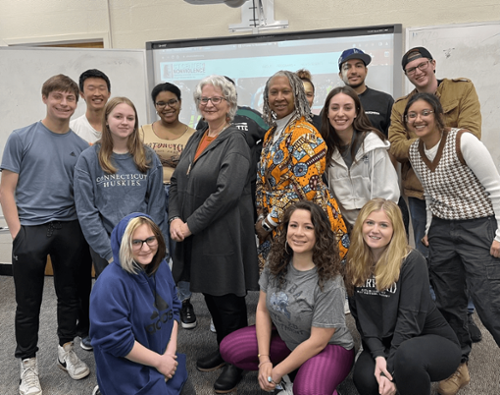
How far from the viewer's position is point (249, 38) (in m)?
3.74

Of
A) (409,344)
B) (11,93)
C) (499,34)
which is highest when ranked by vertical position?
(499,34)

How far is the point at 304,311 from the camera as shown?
178 cm

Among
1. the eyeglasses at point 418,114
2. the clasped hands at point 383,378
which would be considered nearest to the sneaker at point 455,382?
the clasped hands at point 383,378

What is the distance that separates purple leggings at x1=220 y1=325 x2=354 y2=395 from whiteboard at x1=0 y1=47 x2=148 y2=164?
2656 millimetres

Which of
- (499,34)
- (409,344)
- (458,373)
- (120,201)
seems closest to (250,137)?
(120,201)

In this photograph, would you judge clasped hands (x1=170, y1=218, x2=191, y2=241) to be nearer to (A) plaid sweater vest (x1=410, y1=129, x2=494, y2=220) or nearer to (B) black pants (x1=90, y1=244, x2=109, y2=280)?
(B) black pants (x1=90, y1=244, x2=109, y2=280)

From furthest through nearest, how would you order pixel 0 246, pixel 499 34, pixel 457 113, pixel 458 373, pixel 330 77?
pixel 0 246 < pixel 330 77 < pixel 499 34 < pixel 457 113 < pixel 458 373

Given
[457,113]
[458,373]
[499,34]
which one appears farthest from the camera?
[499,34]

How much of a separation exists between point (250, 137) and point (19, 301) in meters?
1.40

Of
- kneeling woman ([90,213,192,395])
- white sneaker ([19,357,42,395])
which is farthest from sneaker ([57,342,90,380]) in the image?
kneeling woman ([90,213,192,395])

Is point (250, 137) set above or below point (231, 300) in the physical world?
Answer: above

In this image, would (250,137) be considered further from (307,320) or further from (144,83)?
(144,83)

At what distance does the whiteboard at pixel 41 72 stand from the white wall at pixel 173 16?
0.32m

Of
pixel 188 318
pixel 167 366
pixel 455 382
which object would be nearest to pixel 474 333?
pixel 455 382
